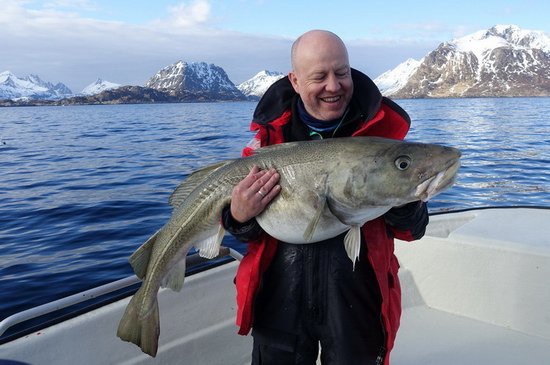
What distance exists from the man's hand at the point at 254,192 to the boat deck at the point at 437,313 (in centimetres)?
212

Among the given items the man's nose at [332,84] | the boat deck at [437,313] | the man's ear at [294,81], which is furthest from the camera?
the boat deck at [437,313]

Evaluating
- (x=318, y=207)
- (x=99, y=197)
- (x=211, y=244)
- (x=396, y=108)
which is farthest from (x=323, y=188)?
(x=99, y=197)

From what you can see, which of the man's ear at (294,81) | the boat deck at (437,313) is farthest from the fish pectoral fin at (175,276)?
the man's ear at (294,81)

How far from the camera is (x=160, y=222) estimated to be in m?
12.1

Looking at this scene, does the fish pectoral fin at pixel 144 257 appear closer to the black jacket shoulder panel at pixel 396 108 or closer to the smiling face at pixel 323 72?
the smiling face at pixel 323 72

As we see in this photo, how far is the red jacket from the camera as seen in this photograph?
3.09 m

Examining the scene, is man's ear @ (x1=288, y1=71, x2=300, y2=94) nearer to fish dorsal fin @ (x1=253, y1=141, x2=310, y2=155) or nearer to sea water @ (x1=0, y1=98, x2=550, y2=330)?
fish dorsal fin @ (x1=253, y1=141, x2=310, y2=155)

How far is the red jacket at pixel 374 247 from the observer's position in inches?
122

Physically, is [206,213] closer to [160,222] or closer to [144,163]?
[160,222]

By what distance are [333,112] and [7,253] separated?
9.30 metres

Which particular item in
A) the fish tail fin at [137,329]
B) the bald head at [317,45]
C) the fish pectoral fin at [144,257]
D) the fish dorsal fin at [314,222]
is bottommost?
the fish tail fin at [137,329]

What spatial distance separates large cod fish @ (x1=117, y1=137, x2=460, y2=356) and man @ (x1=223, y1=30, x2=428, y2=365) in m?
0.13

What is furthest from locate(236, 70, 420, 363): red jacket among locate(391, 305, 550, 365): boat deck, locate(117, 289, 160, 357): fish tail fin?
locate(391, 305, 550, 365): boat deck

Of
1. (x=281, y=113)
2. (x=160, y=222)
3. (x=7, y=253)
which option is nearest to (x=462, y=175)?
(x=160, y=222)
